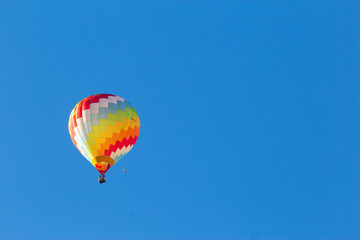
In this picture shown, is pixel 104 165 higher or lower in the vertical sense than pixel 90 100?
lower

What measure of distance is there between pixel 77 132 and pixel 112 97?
3.84 m

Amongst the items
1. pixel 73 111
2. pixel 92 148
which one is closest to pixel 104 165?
pixel 92 148

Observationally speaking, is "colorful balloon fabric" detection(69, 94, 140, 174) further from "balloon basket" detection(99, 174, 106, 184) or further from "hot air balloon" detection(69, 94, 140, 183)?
"balloon basket" detection(99, 174, 106, 184)

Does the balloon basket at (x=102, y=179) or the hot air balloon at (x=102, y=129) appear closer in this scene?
the balloon basket at (x=102, y=179)

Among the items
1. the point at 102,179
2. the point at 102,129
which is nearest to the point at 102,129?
the point at 102,129

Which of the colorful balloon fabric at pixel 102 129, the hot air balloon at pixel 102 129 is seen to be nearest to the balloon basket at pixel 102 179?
the hot air balloon at pixel 102 129

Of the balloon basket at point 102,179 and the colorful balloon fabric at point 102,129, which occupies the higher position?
the colorful balloon fabric at point 102,129

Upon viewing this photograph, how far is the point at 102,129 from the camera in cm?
5609

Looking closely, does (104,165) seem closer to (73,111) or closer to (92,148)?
(92,148)

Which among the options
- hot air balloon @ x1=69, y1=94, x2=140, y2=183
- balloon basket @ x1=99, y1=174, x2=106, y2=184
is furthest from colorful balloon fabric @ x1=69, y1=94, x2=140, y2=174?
balloon basket @ x1=99, y1=174, x2=106, y2=184

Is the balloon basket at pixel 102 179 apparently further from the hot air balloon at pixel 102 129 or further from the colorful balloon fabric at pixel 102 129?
the colorful balloon fabric at pixel 102 129

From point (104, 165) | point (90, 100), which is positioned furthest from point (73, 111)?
point (104, 165)

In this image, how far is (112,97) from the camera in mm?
57875

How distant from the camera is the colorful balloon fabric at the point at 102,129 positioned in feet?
183
